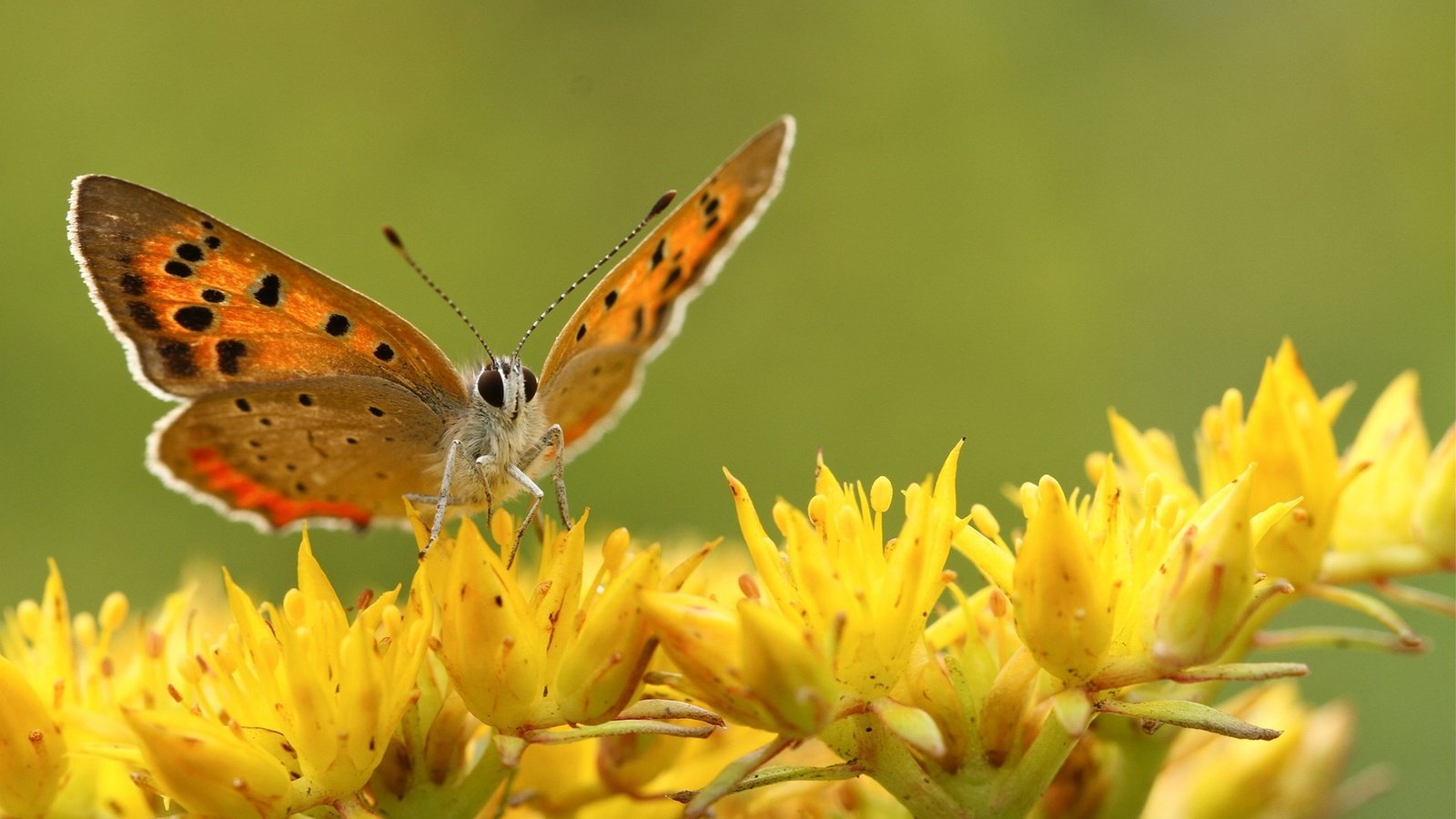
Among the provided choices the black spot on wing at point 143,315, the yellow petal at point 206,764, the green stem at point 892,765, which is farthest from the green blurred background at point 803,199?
the yellow petal at point 206,764

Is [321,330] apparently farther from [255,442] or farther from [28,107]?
[28,107]

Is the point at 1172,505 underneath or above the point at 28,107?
underneath

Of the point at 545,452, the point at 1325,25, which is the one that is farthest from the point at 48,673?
the point at 1325,25

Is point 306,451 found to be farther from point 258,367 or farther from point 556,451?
point 556,451

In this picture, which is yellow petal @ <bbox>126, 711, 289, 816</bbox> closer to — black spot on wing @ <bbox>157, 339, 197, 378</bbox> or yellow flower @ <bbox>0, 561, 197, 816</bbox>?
yellow flower @ <bbox>0, 561, 197, 816</bbox>

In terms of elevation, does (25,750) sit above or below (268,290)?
below

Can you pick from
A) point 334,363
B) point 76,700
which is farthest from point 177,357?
point 76,700

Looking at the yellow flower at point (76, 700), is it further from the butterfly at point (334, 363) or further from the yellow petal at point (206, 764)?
the butterfly at point (334, 363)

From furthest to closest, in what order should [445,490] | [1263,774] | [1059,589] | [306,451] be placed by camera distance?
A: [306,451] → [1263,774] → [445,490] → [1059,589]
